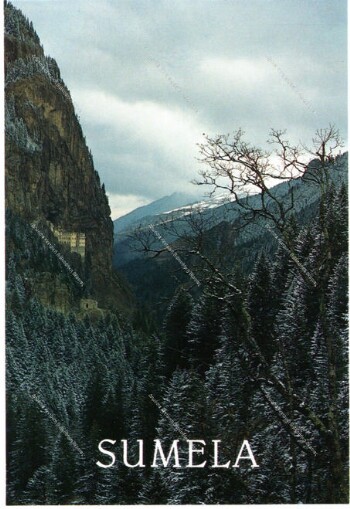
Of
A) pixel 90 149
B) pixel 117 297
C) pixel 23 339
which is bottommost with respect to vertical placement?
pixel 23 339

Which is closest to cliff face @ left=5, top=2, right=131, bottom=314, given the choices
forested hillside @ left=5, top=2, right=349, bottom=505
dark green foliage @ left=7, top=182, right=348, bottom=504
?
forested hillside @ left=5, top=2, right=349, bottom=505

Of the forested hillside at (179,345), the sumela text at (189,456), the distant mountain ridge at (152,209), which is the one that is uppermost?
the distant mountain ridge at (152,209)

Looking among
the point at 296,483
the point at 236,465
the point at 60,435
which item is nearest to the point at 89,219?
the point at 60,435

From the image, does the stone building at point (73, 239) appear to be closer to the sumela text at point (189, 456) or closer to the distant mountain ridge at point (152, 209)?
the distant mountain ridge at point (152, 209)

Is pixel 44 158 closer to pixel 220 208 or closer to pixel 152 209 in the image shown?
Answer: pixel 152 209

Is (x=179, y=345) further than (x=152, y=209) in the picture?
Yes

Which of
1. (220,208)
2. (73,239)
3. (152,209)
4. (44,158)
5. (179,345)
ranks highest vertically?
(44,158)

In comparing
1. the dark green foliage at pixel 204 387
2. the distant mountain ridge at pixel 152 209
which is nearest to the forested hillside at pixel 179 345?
the dark green foliage at pixel 204 387

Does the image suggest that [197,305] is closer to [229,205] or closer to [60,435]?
[229,205]

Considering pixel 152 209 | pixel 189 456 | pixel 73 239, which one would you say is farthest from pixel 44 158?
pixel 189 456
